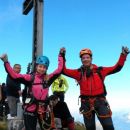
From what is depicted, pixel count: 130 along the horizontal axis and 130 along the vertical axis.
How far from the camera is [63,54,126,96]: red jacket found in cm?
1026

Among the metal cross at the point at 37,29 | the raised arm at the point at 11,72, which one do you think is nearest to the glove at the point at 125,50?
the raised arm at the point at 11,72

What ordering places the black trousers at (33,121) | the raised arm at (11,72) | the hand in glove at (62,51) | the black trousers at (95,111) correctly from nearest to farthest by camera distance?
the black trousers at (95,111) < the black trousers at (33,121) < the raised arm at (11,72) < the hand in glove at (62,51)

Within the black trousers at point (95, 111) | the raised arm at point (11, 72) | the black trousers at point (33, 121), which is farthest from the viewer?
the raised arm at point (11, 72)

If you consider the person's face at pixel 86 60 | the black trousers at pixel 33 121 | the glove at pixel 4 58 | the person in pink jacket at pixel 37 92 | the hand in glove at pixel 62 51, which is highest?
the hand in glove at pixel 62 51

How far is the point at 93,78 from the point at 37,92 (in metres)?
1.51

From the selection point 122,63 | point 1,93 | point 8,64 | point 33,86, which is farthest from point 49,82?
point 1,93

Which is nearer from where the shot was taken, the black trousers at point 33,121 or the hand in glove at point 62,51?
the black trousers at point 33,121

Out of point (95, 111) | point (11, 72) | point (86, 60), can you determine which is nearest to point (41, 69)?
point (11, 72)

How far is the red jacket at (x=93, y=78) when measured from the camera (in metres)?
10.3

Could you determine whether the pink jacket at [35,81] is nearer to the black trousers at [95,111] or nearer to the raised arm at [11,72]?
the raised arm at [11,72]

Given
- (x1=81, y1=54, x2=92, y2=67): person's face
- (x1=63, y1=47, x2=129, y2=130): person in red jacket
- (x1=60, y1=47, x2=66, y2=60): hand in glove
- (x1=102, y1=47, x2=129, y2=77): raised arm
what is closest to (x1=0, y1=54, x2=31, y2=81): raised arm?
(x1=63, y1=47, x2=129, y2=130): person in red jacket

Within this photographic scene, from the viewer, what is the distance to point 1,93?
22578 millimetres

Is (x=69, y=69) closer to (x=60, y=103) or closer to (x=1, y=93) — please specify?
(x=60, y=103)

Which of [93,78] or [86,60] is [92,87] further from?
[86,60]
